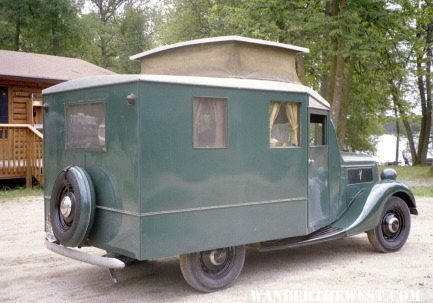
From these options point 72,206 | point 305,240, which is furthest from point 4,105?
point 305,240

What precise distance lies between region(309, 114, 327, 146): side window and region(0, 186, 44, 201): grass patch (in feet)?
29.4

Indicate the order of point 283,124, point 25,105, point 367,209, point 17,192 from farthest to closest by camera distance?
point 25,105, point 17,192, point 367,209, point 283,124

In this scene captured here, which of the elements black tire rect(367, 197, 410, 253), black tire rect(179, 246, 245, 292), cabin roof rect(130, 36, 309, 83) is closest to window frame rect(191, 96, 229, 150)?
cabin roof rect(130, 36, 309, 83)

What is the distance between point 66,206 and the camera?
564 centimetres

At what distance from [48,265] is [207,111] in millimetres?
3132

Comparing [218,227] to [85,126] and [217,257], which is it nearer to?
[217,257]

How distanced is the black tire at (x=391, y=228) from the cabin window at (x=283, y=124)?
1.95 meters

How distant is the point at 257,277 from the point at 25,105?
15.9 m

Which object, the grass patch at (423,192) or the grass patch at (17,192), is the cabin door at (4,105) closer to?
the grass patch at (17,192)

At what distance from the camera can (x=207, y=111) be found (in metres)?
5.64

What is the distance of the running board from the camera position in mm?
6362

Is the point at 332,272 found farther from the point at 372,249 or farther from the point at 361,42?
the point at 361,42

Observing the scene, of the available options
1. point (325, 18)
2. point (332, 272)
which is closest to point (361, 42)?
point (325, 18)

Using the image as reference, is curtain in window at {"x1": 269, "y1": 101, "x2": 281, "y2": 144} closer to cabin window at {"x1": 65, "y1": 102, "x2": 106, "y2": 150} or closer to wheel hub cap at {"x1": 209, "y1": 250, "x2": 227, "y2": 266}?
wheel hub cap at {"x1": 209, "y1": 250, "x2": 227, "y2": 266}
